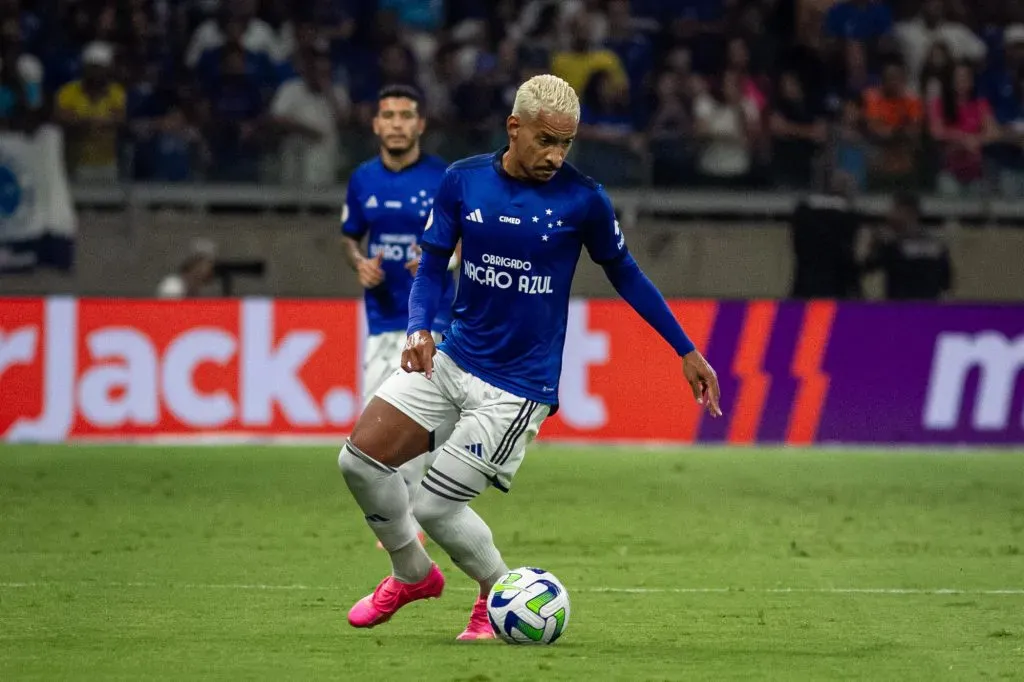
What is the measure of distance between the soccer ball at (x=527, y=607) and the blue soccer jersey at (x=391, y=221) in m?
3.57

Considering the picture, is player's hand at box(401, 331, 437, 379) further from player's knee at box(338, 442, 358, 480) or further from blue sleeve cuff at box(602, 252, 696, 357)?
blue sleeve cuff at box(602, 252, 696, 357)

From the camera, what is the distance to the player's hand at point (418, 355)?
6793 millimetres

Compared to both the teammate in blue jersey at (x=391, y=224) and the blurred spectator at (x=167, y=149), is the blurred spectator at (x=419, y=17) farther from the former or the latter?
the teammate in blue jersey at (x=391, y=224)

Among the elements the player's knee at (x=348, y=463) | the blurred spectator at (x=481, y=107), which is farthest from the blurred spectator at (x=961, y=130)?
the player's knee at (x=348, y=463)

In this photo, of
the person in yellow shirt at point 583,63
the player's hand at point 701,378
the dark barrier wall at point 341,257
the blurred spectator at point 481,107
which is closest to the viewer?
the player's hand at point 701,378

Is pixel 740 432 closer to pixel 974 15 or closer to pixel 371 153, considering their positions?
pixel 371 153

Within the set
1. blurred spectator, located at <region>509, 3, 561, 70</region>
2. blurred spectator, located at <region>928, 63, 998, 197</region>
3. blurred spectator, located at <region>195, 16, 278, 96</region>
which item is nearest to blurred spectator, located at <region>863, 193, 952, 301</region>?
blurred spectator, located at <region>928, 63, 998, 197</region>

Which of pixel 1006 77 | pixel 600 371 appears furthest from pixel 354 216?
pixel 1006 77

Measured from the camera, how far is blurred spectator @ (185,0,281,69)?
61.0 feet

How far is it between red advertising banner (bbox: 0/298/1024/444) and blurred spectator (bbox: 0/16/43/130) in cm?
260

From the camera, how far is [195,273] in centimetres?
1688

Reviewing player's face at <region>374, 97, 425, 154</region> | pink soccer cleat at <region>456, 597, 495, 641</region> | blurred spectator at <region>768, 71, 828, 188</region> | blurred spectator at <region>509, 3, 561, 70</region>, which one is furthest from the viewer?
blurred spectator at <region>509, 3, 561, 70</region>

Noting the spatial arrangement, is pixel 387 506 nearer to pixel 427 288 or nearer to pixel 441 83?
pixel 427 288

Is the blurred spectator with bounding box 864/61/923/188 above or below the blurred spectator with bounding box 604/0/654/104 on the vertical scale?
below
